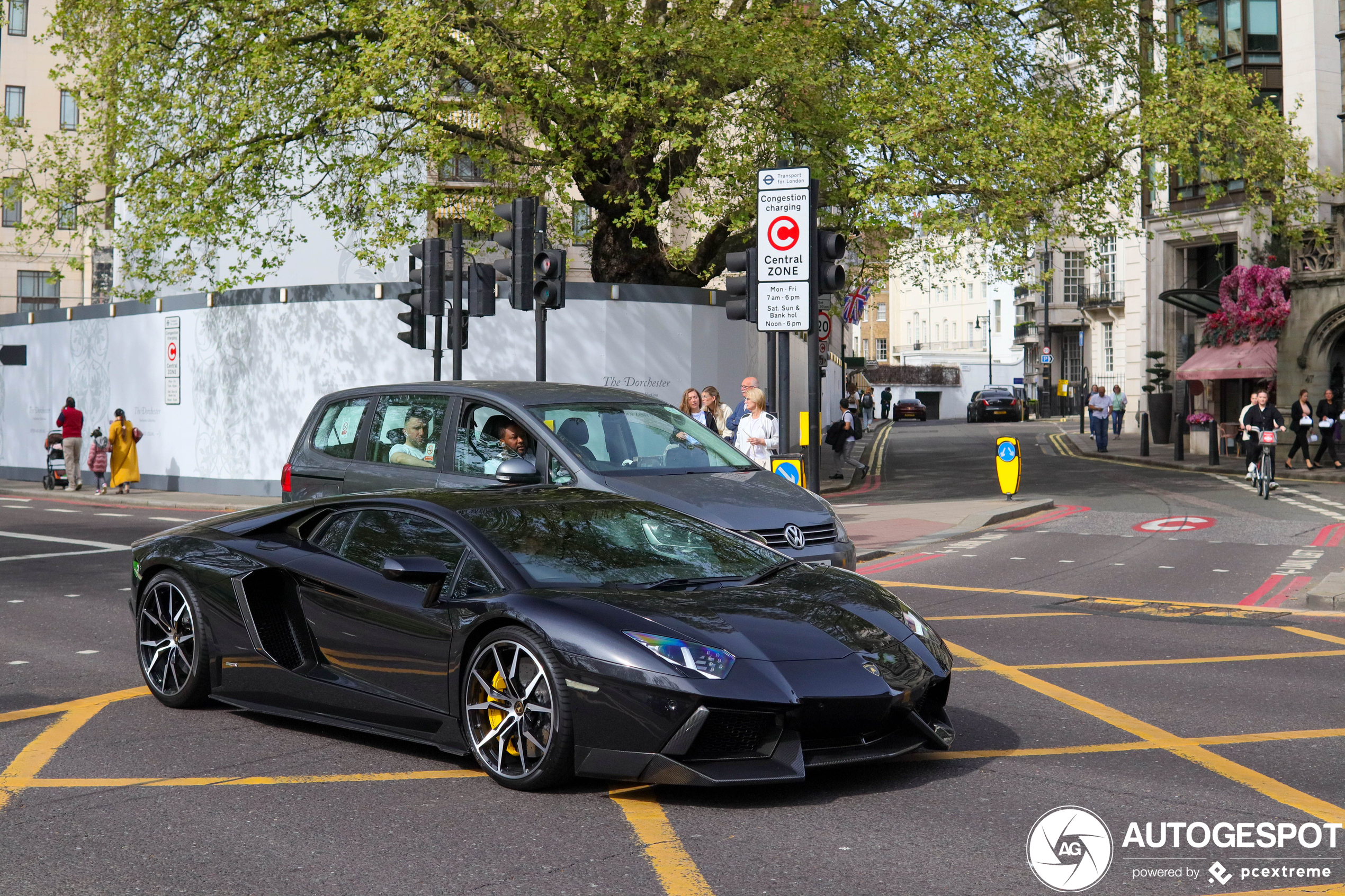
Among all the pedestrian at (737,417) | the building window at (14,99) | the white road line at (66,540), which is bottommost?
the white road line at (66,540)

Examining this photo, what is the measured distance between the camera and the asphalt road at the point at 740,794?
4.32 meters

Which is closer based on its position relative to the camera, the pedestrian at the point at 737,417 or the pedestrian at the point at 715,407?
the pedestrian at the point at 737,417

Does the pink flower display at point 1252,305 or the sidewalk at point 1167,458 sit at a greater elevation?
the pink flower display at point 1252,305

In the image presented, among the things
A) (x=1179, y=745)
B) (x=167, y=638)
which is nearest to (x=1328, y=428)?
(x=1179, y=745)

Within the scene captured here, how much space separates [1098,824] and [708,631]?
1.51 meters

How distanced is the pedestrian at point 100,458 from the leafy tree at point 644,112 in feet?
14.5

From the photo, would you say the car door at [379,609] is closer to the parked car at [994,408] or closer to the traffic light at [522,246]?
the traffic light at [522,246]

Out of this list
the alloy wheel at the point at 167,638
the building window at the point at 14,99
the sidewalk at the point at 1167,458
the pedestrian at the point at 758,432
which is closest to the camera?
the alloy wheel at the point at 167,638

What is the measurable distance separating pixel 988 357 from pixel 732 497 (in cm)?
9726

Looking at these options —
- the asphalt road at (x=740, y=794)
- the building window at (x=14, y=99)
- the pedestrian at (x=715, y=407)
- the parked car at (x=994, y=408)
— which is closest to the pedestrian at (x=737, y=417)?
the pedestrian at (x=715, y=407)

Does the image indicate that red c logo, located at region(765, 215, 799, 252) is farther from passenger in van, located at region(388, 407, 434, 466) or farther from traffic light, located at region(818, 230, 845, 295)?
passenger in van, located at region(388, 407, 434, 466)

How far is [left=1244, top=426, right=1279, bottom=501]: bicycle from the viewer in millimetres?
22109

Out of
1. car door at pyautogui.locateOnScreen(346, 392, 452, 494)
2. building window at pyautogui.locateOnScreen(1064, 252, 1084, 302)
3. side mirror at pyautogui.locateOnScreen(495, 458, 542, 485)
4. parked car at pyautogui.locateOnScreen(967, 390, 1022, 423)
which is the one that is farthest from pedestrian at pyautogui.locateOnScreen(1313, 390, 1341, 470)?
building window at pyautogui.locateOnScreen(1064, 252, 1084, 302)

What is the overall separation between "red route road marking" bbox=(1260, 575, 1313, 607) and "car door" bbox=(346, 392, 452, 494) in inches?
258
